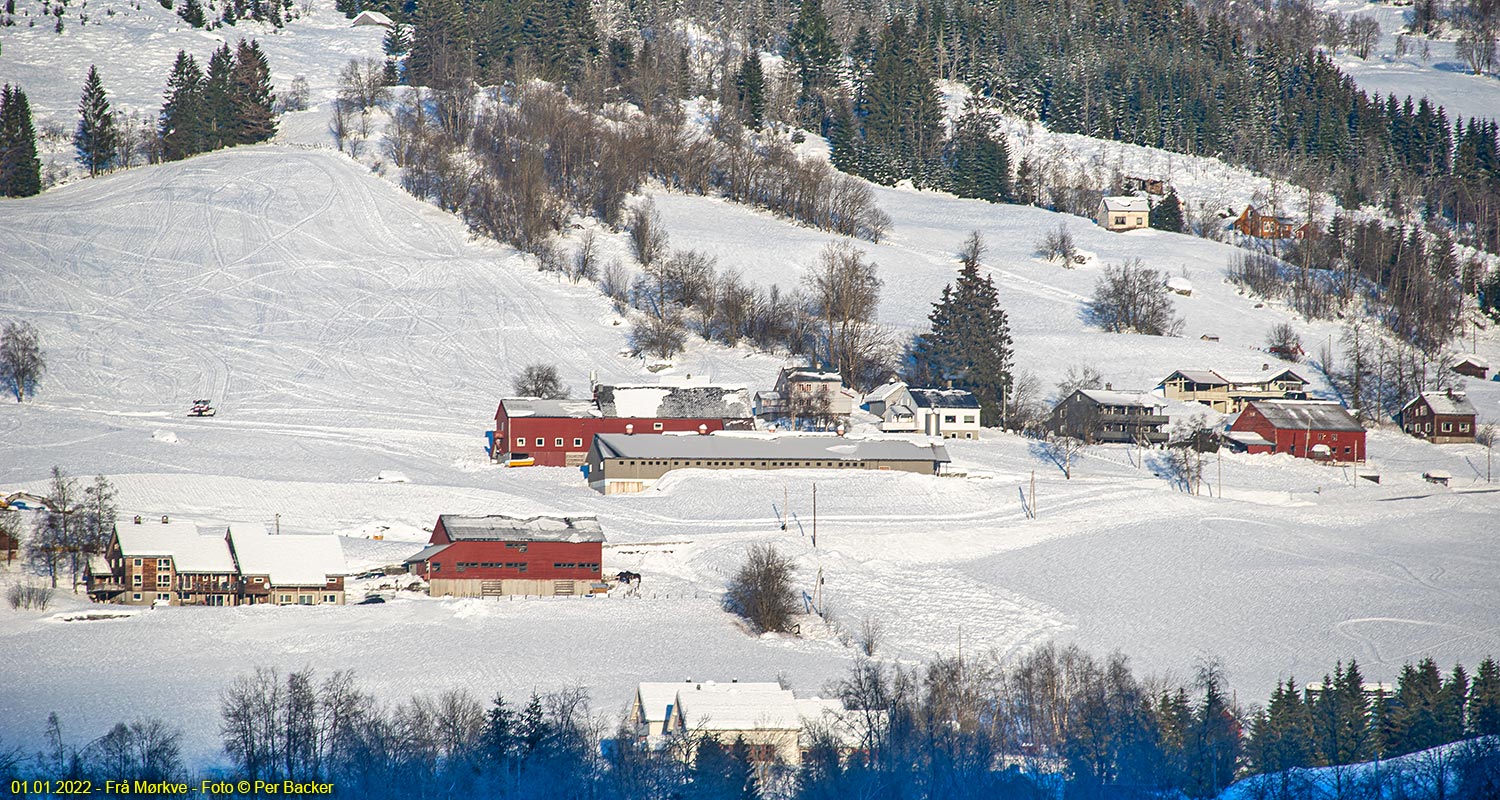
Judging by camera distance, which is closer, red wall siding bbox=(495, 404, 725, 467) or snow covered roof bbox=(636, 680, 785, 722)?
snow covered roof bbox=(636, 680, 785, 722)

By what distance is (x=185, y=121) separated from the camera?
4190 inches

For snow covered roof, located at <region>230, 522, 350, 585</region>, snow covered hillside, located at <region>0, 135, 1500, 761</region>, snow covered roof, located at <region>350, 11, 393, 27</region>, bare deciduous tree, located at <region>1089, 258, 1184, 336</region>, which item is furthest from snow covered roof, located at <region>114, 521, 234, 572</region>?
snow covered roof, located at <region>350, 11, 393, 27</region>

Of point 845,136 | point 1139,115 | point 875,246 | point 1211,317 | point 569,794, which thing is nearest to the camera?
point 569,794

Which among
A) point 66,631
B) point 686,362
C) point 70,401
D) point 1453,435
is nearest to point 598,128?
point 686,362

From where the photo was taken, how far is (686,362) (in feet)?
260

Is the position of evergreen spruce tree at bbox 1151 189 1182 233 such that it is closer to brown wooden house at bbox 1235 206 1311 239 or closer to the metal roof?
brown wooden house at bbox 1235 206 1311 239

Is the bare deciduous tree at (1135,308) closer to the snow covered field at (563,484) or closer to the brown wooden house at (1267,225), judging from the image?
the snow covered field at (563,484)

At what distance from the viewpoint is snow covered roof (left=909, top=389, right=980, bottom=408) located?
69975 mm

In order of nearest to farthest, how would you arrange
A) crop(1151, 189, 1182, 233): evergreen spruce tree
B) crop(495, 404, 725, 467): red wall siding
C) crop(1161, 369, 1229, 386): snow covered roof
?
1. crop(495, 404, 725, 467): red wall siding
2. crop(1161, 369, 1229, 386): snow covered roof
3. crop(1151, 189, 1182, 233): evergreen spruce tree

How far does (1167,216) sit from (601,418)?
59.7 m

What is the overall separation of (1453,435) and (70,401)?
62773 millimetres

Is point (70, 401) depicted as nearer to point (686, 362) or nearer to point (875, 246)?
point (686, 362)

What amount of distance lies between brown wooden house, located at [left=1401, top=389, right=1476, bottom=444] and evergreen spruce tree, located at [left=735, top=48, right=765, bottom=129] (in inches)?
2236

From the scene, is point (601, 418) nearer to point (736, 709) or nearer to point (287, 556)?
point (287, 556)
